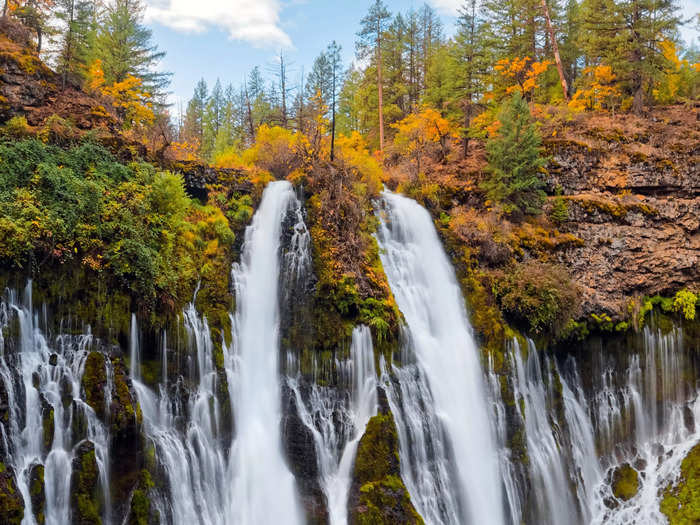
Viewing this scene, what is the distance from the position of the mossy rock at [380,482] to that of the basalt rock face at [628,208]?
830cm

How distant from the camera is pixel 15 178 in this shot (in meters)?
8.20

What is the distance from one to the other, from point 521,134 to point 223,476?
47.4ft

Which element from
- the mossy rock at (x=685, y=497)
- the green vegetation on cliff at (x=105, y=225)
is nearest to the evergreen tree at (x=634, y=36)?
the mossy rock at (x=685, y=497)

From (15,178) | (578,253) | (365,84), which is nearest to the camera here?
(15,178)

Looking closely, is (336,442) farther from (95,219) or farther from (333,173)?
(333,173)

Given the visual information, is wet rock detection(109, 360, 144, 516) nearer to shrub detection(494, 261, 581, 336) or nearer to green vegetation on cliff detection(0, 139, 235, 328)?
green vegetation on cliff detection(0, 139, 235, 328)

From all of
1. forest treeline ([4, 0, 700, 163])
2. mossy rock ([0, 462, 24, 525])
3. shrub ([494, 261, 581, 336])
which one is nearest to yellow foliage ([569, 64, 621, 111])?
forest treeline ([4, 0, 700, 163])

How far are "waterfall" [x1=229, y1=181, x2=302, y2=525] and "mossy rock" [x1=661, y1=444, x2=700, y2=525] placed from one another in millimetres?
10470

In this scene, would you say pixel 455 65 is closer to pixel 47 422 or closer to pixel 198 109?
pixel 47 422

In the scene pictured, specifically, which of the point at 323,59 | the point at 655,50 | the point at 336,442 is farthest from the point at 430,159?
the point at 336,442

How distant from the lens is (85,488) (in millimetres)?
6746

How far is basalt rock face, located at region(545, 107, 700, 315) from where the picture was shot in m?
A: 14.4

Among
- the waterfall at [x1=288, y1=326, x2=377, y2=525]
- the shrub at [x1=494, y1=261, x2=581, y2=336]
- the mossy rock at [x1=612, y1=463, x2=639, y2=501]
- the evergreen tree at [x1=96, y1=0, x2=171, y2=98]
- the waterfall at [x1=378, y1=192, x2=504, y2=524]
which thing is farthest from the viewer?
the evergreen tree at [x1=96, y1=0, x2=171, y2=98]

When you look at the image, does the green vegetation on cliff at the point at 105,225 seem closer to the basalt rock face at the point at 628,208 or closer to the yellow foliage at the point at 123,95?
the yellow foliage at the point at 123,95
